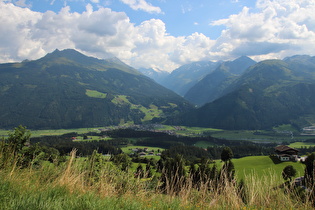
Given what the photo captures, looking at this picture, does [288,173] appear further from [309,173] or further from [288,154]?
[288,154]

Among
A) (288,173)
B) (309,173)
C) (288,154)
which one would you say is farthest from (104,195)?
(288,154)

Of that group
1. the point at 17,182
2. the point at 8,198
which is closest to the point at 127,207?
the point at 8,198

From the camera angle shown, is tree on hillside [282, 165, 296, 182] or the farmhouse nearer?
tree on hillside [282, 165, 296, 182]

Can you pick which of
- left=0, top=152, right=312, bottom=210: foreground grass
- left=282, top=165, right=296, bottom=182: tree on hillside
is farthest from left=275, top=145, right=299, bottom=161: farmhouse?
left=0, top=152, right=312, bottom=210: foreground grass

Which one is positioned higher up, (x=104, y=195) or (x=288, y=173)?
(x=104, y=195)

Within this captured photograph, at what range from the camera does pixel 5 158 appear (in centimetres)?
624

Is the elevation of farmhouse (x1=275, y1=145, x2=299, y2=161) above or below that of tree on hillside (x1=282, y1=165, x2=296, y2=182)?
below

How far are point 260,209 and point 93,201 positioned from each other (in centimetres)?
427

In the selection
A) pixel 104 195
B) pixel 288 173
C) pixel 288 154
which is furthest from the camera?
pixel 288 154

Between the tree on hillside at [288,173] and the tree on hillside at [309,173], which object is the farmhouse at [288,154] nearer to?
the tree on hillside at [288,173]

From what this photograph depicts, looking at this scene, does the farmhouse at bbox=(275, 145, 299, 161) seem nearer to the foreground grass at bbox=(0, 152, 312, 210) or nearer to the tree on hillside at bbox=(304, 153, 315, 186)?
the tree on hillside at bbox=(304, 153, 315, 186)

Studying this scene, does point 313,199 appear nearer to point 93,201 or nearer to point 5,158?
point 93,201

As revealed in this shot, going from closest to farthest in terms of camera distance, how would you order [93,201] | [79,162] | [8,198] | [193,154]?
[8,198] → [93,201] → [79,162] → [193,154]

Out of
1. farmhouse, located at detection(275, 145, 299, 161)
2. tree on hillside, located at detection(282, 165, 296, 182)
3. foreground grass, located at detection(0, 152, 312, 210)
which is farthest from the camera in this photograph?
farmhouse, located at detection(275, 145, 299, 161)
